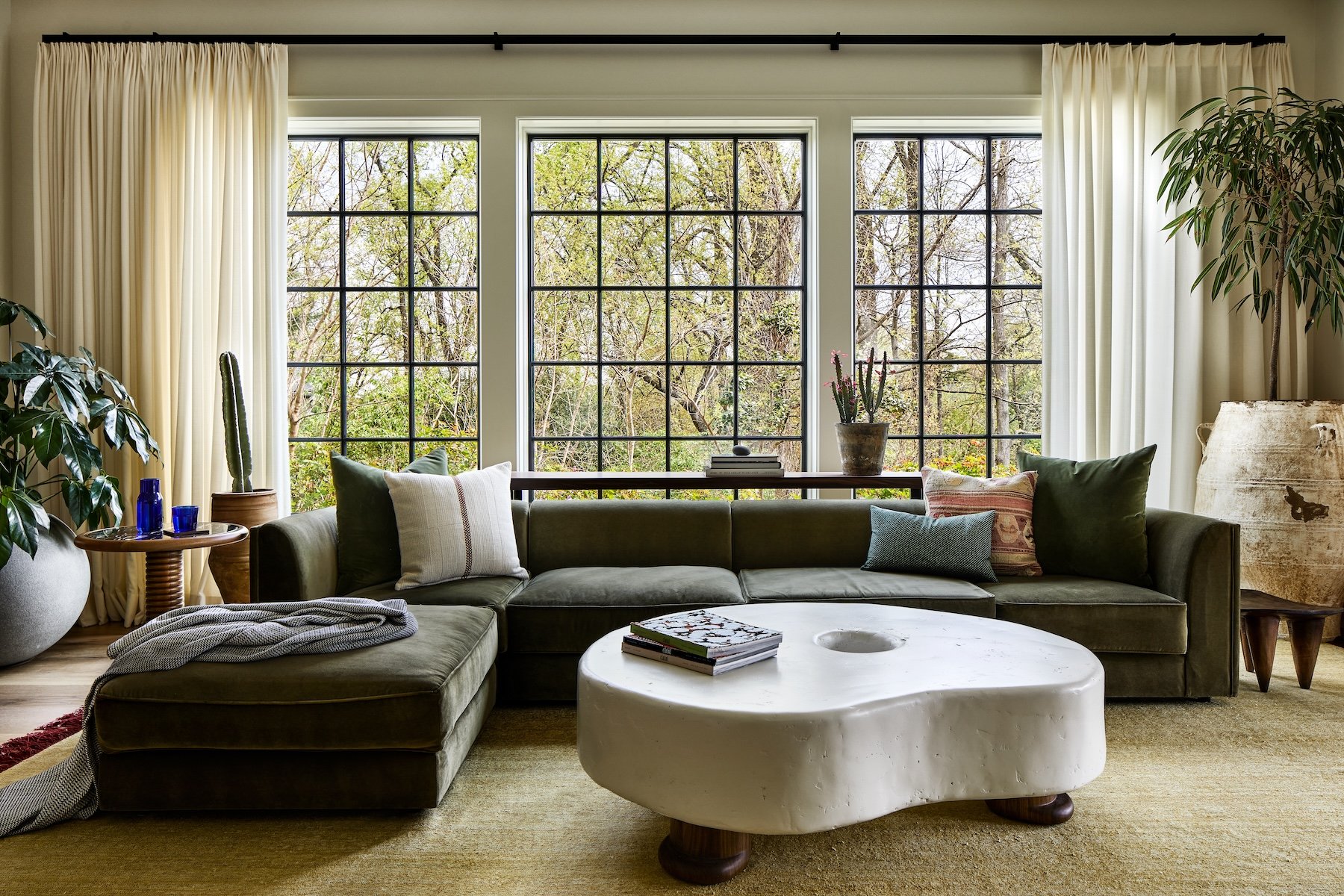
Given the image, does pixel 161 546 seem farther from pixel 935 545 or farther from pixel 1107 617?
pixel 1107 617

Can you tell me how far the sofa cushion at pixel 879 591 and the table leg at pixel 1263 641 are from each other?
960 millimetres

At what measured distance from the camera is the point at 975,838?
1.78 m

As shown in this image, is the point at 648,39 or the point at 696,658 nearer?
the point at 696,658

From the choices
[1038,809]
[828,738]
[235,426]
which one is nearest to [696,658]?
[828,738]

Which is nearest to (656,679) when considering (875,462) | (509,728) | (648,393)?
(509,728)

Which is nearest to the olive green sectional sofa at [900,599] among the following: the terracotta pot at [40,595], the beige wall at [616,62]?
the terracotta pot at [40,595]

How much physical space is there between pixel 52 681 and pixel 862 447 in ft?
10.7

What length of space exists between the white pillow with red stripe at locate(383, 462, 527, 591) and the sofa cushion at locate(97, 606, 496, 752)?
878mm

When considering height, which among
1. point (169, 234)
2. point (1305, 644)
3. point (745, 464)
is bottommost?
point (1305, 644)

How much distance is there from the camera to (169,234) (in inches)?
148

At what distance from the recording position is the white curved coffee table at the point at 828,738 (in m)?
1.51

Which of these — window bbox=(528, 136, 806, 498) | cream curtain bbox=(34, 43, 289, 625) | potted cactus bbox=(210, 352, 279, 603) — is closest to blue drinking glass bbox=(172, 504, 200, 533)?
potted cactus bbox=(210, 352, 279, 603)

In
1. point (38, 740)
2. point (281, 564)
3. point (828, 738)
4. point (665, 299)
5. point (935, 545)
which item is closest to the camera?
point (828, 738)

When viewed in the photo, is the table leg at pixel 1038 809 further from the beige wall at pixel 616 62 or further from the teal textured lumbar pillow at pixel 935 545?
the beige wall at pixel 616 62
